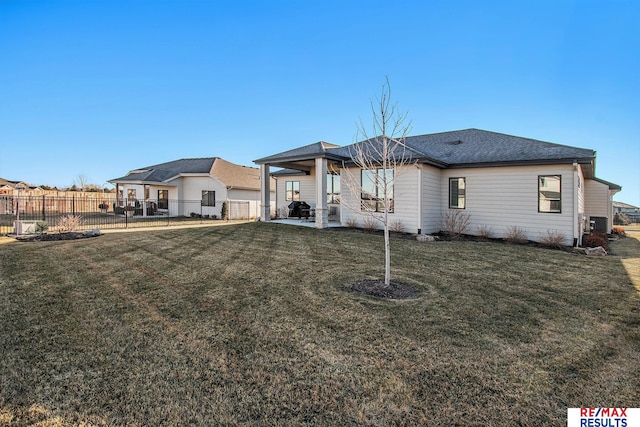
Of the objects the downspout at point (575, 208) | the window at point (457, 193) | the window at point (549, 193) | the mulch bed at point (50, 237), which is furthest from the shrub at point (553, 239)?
the mulch bed at point (50, 237)

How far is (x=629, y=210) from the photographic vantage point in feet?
99.1

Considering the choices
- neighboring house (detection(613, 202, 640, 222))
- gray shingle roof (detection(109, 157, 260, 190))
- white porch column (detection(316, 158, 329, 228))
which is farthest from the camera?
neighboring house (detection(613, 202, 640, 222))

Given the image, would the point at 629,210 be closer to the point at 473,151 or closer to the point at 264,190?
the point at 473,151

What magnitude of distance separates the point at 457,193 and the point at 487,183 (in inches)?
48.0

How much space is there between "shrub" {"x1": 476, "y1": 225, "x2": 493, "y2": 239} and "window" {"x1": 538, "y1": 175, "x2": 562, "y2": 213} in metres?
1.86

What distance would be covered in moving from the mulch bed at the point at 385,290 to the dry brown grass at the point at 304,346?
0.74 ft

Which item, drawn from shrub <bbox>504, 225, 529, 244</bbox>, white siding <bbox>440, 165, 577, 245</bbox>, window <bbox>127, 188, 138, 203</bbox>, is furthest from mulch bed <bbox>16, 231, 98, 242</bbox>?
window <bbox>127, 188, 138, 203</bbox>


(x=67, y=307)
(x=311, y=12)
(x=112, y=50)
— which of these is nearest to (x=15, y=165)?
(x=112, y=50)

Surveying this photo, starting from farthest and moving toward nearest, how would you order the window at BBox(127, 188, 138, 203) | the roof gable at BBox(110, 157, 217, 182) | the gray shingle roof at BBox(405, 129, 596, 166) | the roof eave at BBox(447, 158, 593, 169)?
1. the window at BBox(127, 188, 138, 203)
2. the roof gable at BBox(110, 157, 217, 182)
3. the gray shingle roof at BBox(405, 129, 596, 166)
4. the roof eave at BBox(447, 158, 593, 169)

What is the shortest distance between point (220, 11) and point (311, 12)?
400 centimetres

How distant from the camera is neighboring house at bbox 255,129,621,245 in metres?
11.2

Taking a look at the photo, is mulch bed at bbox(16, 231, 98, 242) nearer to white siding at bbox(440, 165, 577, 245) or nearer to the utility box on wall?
white siding at bbox(440, 165, 577, 245)

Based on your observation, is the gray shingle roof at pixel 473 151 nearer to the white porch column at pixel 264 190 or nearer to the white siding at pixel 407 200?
the white porch column at pixel 264 190

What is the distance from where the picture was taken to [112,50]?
15469mm
